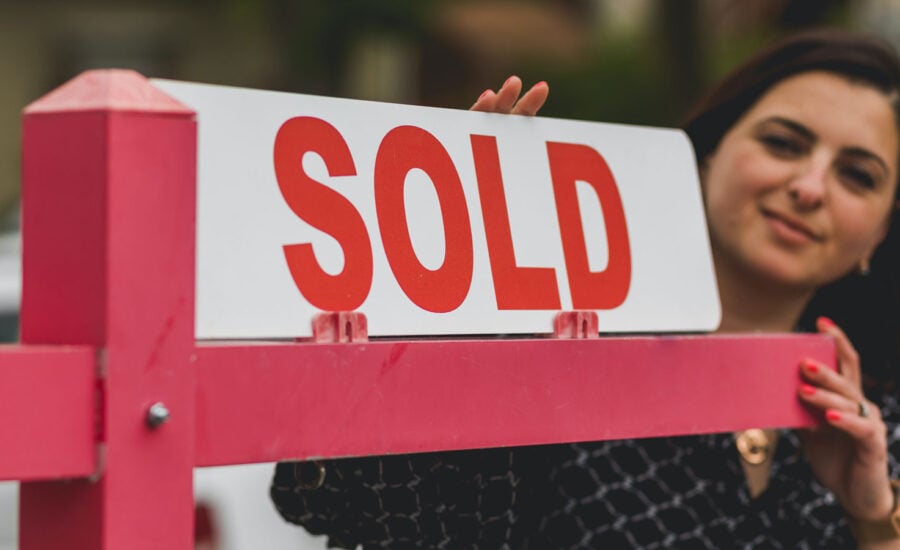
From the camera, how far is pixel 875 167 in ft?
7.27

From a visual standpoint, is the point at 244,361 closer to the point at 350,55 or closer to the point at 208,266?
the point at 208,266

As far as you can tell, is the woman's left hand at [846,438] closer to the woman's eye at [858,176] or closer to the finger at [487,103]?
the woman's eye at [858,176]

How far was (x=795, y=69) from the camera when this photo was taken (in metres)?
2.30

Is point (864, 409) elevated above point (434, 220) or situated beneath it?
situated beneath

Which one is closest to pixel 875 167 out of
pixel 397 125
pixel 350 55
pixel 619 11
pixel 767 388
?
pixel 767 388

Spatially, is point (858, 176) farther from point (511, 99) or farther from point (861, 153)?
point (511, 99)

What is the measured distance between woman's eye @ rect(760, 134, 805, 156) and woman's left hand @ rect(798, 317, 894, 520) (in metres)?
0.37

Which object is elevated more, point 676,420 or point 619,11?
point 619,11

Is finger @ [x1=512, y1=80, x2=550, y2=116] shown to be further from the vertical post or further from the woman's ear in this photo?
the woman's ear

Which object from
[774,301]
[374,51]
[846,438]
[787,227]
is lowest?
[846,438]

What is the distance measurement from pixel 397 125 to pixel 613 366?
350mm

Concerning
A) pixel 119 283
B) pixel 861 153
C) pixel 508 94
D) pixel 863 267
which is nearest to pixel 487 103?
pixel 508 94

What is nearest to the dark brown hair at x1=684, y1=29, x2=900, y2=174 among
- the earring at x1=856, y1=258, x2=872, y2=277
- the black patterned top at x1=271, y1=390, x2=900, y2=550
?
the earring at x1=856, y1=258, x2=872, y2=277

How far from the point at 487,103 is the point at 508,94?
0.03 m
